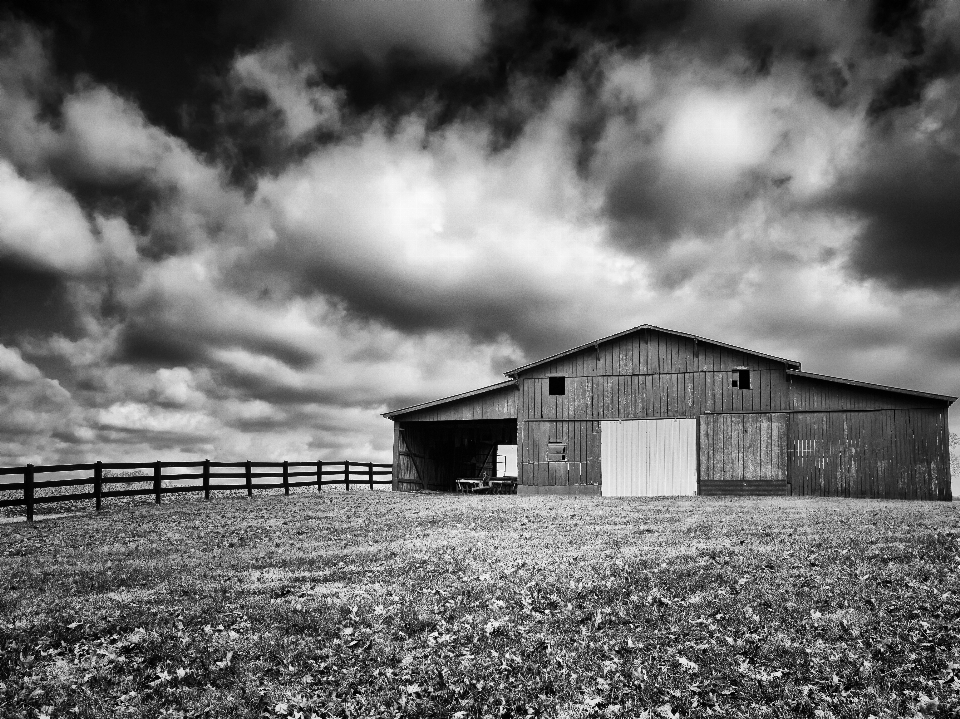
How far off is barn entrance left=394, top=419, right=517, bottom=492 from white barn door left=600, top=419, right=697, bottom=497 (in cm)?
589

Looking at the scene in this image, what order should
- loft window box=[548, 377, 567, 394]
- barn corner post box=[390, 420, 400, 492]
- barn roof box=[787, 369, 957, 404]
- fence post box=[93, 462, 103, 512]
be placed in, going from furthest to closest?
barn corner post box=[390, 420, 400, 492] → loft window box=[548, 377, 567, 394] → barn roof box=[787, 369, 957, 404] → fence post box=[93, 462, 103, 512]

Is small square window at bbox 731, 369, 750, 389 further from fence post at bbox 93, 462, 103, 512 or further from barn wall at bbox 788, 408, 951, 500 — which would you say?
fence post at bbox 93, 462, 103, 512

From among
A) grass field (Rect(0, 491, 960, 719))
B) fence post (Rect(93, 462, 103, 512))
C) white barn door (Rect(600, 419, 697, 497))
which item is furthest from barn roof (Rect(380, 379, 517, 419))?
grass field (Rect(0, 491, 960, 719))

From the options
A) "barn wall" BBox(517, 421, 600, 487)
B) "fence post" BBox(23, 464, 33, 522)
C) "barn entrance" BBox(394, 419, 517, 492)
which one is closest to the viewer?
"fence post" BBox(23, 464, 33, 522)

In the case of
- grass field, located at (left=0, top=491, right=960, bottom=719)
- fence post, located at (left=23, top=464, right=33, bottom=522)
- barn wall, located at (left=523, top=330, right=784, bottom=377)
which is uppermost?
barn wall, located at (left=523, top=330, right=784, bottom=377)

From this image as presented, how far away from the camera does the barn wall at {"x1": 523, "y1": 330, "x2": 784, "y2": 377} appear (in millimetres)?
33031

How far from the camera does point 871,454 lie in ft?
101

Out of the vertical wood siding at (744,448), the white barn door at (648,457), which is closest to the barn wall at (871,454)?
the vertical wood siding at (744,448)

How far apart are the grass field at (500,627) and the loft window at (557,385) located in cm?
1935

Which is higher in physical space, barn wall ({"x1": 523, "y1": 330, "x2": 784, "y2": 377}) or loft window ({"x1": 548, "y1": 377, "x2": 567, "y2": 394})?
barn wall ({"x1": 523, "y1": 330, "x2": 784, "y2": 377})

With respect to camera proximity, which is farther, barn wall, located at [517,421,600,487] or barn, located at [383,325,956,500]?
barn wall, located at [517,421,600,487]

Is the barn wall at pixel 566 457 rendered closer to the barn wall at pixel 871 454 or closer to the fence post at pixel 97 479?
the barn wall at pixel 871 454

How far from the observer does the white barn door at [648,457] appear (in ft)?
108

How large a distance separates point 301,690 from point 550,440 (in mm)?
27897
